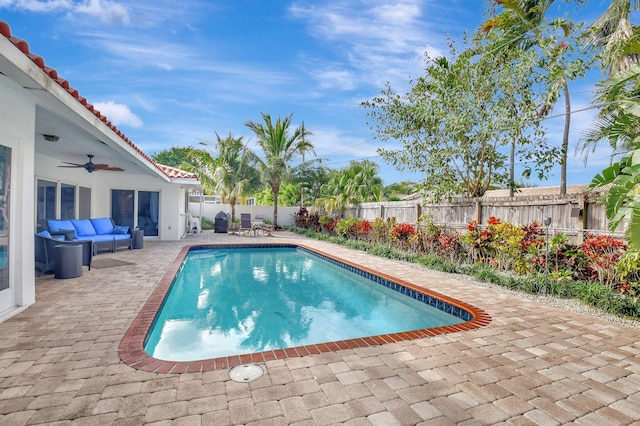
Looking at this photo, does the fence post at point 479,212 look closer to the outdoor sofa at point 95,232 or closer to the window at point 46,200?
the outdoor sofa at point 95,232

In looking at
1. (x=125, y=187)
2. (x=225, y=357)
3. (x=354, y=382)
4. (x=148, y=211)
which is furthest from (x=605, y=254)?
(x=125, y=187)

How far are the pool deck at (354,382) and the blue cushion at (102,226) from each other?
6723 mm

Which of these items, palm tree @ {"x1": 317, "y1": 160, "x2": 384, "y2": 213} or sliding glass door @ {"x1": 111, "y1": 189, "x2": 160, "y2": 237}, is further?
palm tree @ {"x1": 317, "y1": 160, "x2": 384, "y2": 213}

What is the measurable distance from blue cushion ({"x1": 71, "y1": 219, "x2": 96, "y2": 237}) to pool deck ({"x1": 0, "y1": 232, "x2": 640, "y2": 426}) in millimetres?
5707

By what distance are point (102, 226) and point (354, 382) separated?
1057cm

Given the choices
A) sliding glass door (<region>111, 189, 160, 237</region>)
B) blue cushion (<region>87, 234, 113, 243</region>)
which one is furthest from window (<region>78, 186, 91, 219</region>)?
blue cushion (<region>87, 234, 113, 243</region>)

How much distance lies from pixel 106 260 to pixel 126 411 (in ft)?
25.2

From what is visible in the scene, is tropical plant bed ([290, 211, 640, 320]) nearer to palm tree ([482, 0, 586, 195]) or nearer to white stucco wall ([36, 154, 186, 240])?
palm tree ([482, 0, 586, 195])

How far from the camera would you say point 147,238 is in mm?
13516

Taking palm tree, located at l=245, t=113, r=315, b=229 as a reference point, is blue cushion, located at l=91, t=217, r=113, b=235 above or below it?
below

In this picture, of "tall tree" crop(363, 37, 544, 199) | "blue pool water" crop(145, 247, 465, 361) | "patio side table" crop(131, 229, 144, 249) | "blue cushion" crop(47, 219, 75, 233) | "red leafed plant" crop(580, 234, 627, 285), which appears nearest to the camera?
"blue pool water" crop(145, 247, 465, 361)

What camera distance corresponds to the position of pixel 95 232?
10.3m

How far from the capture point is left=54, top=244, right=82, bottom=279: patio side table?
21.5 feet

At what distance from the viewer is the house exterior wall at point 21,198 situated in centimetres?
430
